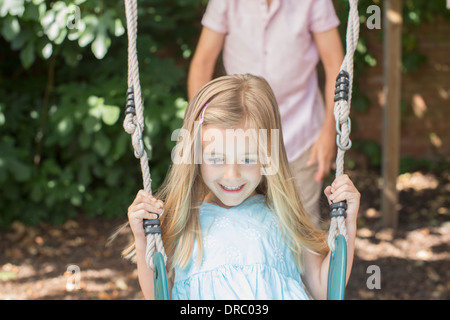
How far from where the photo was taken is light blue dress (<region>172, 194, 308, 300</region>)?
53.6 inches

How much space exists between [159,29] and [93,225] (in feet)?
4.53

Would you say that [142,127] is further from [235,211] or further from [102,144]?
[102,144]

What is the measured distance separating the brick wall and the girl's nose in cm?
367

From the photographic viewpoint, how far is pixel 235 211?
148 centimetres

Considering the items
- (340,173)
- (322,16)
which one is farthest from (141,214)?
(322,16)

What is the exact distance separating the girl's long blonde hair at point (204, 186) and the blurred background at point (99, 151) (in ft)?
3.39

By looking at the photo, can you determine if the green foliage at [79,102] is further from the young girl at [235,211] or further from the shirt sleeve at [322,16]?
the young girl at [235,211]

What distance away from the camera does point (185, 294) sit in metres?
1.38

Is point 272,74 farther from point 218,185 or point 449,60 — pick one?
point 449,60

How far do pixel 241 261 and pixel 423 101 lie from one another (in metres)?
4.07

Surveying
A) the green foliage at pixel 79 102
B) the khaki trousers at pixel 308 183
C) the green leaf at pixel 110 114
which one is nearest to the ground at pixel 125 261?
the green foliage at pixel 79 102

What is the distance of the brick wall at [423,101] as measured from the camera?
16.1ft
